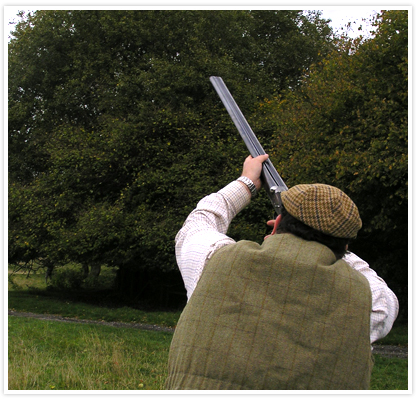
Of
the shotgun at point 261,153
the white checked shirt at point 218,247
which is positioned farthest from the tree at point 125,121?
the white checked shirt at point 218,247

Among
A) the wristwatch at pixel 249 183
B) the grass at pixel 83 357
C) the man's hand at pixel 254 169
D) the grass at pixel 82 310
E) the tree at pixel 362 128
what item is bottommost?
the grass at pixel 82 310

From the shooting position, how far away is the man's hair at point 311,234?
1.57 meters

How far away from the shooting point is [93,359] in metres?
8.28

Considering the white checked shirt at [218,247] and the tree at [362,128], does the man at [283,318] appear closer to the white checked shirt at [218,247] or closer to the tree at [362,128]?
the white checked shirt at [218,247]

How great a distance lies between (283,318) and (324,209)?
0.38m

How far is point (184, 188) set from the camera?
45.0ft

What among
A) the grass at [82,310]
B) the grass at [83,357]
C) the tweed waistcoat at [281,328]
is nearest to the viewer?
the tweed waistcoat at [281,328]

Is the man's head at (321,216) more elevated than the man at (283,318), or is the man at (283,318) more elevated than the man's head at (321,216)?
the man's head at (321,216)

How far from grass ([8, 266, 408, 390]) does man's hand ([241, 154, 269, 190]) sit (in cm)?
553

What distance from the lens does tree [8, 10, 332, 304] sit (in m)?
13.9

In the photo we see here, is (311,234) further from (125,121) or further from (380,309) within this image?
(125,121)

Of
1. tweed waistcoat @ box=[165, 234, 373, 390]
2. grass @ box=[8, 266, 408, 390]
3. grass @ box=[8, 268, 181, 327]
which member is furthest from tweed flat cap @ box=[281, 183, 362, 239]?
grass @ box=[8, 268, 181, 327]

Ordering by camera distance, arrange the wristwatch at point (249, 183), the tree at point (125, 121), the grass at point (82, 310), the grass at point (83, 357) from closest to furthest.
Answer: the wristwatch at point (249, 183) < the grass at point (83, 357) < the tree at point (125, 121) < the grass at point (82, 310)

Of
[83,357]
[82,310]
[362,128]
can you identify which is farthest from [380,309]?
[82,310]
